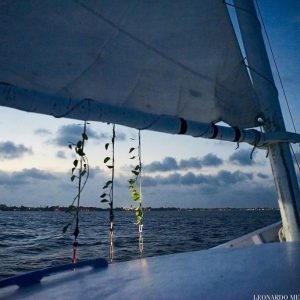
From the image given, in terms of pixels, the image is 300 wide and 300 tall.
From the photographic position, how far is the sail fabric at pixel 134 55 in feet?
9.63

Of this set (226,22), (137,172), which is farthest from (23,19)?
(226,22)

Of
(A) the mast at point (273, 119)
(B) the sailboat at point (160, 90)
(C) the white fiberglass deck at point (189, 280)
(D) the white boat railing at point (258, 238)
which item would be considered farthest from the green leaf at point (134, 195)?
(D) the white boat railing at point (258, 238)

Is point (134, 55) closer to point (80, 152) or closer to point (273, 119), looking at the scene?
point (80, 152)

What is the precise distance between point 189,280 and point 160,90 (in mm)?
2661

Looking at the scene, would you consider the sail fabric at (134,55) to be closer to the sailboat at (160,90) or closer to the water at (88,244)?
the sailboat at (160,90)

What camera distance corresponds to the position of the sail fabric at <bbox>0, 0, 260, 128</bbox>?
2.94 m

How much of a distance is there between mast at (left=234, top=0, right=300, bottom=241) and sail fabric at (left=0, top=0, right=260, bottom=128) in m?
0.16

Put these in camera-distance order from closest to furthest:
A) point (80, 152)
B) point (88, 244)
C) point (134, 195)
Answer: point (80, 152), point (134, 195), point (88, 244)

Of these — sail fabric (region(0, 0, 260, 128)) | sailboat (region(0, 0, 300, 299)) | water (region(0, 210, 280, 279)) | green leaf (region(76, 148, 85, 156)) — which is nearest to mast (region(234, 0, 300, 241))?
sailboat (region(0, 0, 300, 299))

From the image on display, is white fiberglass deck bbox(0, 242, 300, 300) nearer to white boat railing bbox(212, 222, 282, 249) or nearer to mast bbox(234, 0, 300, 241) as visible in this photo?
mast bbox(234, 0, 300, 241)

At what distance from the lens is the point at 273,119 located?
4355 mm

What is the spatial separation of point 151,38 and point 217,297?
3116mm

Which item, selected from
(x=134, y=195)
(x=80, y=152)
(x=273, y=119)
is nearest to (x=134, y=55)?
(x=80, y=152)

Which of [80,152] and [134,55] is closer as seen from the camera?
[80,152]
